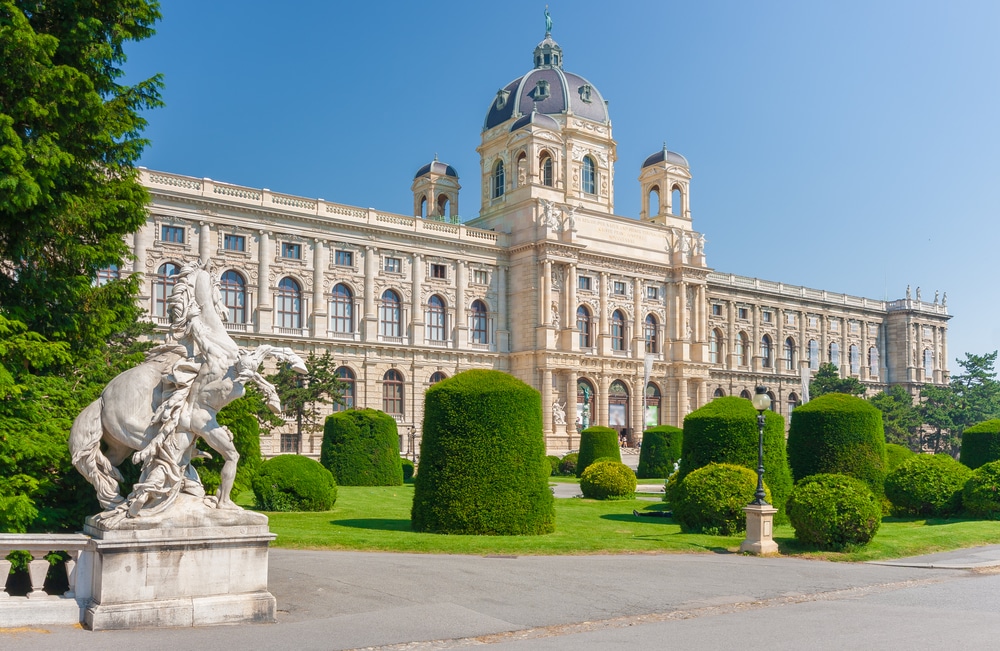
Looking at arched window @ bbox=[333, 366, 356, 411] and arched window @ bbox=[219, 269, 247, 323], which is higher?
arched window @ bbox=[219, 269, 247, 323]

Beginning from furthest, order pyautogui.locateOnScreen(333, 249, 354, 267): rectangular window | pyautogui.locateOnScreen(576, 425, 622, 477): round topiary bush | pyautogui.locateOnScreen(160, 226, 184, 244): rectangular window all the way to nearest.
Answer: pyautogui.locateOnScreen(333, 249, 354, 267): rectangular window, pyautogui.locateOnScreen(160, 226, 184, 244): rectangular window, pyautogui.locateOnScreen(576, 425, 622, 477): round topiary bush

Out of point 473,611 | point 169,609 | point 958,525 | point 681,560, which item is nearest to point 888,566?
point 681,560

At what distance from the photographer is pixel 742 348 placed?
7769 cm

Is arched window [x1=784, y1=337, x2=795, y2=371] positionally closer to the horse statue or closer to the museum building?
the museum building

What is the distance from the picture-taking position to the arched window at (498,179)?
67.6 metres

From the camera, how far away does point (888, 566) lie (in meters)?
16.8

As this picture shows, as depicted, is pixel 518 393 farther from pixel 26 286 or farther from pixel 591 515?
pixel 26 286

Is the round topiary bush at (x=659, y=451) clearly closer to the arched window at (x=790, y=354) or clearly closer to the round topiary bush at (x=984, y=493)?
the round topiary bush at (x=984, y=493)

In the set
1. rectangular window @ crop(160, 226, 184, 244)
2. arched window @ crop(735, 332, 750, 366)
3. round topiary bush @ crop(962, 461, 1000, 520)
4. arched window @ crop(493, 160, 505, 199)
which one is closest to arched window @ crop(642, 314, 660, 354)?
arched window @ crop(735, 332, 750, 366)

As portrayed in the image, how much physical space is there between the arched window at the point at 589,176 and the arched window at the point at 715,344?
53.4ft

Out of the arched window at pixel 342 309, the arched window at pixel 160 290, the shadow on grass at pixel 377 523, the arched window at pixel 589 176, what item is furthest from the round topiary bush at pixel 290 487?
the arched window at pixel 589 176

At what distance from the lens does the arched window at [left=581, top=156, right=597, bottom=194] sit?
68.2 metres

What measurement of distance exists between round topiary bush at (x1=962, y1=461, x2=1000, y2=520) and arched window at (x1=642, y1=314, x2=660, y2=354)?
140 ft

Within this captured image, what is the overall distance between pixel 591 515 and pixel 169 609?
1639cm
